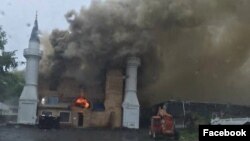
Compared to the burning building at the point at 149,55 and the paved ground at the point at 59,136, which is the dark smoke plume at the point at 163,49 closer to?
the burning building at the point at 149,55

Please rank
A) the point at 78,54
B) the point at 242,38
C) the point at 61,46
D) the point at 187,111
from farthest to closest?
the point at 61,46
the point at 78,54
the point at 242,38
the point at 187,111

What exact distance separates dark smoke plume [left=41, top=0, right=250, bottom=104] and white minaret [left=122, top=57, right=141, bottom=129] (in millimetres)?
1500

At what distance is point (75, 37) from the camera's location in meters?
55.5

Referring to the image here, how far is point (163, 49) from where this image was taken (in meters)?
53.5

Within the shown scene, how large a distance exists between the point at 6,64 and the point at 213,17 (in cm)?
3111

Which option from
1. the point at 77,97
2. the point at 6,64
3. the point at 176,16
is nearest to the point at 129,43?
the point at 176,16

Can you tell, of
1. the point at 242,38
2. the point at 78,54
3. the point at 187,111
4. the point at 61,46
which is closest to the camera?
the point at 187,111

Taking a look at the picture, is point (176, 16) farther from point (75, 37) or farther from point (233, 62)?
point (75, 37)

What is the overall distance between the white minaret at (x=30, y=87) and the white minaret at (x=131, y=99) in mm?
11809

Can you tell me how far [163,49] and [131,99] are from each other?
29.4ft

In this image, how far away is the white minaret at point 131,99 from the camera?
49.0 metres

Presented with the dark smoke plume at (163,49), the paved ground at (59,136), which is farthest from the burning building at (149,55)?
the paved ground at (59,136)

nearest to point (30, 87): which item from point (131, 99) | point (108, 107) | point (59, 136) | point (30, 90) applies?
point (30, 90)

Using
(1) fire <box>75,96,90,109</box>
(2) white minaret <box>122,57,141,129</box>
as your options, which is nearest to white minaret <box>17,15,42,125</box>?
(1) fire <box>75,96,90,109</box>
